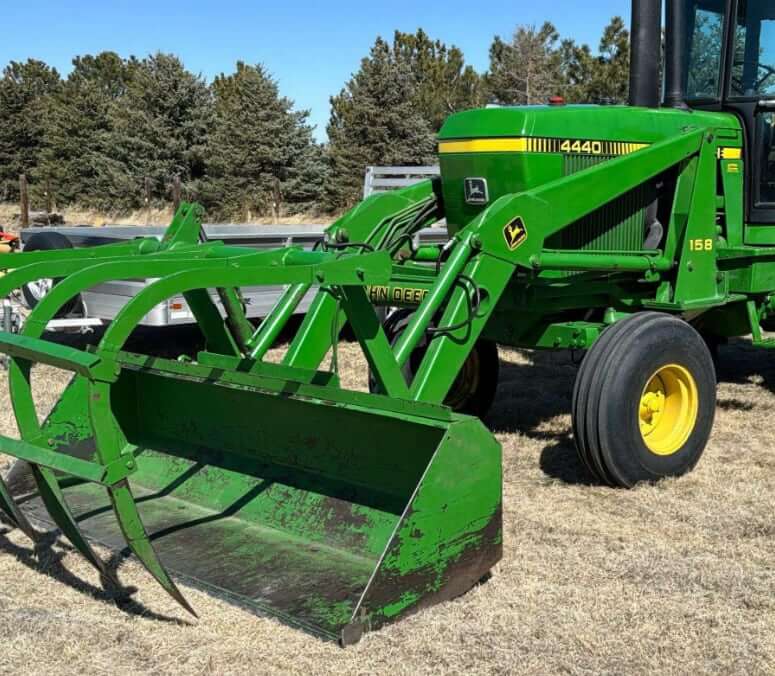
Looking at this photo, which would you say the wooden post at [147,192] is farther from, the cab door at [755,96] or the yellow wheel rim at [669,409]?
the yellow wheel rim at [669,409]

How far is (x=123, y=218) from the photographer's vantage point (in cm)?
2803

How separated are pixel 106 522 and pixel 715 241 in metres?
3.47

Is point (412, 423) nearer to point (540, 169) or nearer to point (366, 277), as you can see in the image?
point (366, 277)

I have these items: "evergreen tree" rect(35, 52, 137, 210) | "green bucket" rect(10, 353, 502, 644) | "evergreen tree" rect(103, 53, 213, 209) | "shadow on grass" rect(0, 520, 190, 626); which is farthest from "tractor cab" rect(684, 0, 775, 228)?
"evergreen tree" rect(35, 52, 137, 210)

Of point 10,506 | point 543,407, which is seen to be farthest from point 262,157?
point 10,506

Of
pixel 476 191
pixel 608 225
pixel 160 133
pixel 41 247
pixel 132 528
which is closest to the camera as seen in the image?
pixel 132 528

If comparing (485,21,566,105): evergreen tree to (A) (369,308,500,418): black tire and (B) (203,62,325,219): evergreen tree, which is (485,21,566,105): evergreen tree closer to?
(B) (203,62,325,219): evergreen tree

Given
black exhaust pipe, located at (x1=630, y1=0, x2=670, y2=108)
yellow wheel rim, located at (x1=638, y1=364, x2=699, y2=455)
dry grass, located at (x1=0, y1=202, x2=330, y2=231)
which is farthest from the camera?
dry grass, located at (x1=0, y1=202, x2=330, y2=231)

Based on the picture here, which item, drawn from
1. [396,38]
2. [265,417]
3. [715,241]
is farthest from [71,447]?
[396,38]

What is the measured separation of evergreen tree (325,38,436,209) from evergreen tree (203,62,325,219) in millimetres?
790

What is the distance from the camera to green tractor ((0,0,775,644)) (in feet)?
11.1

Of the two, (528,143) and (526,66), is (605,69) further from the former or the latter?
(528,143)

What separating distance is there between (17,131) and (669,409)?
33099 millimetres

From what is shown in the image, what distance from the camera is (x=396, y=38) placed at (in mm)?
33438
